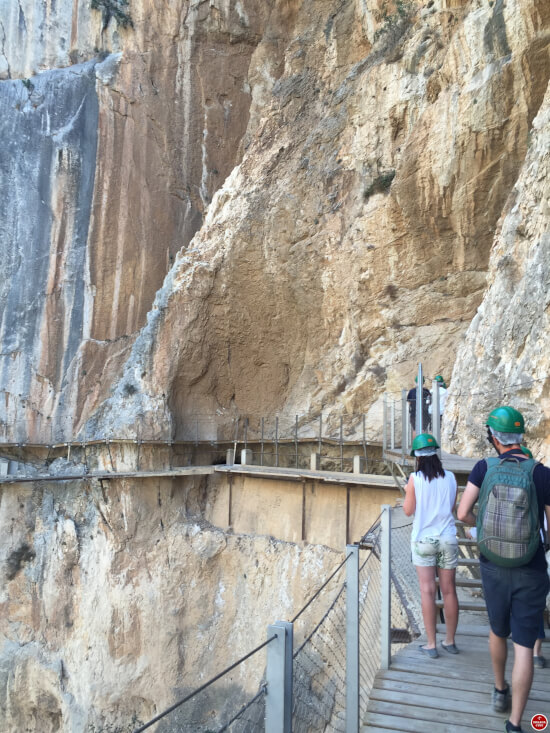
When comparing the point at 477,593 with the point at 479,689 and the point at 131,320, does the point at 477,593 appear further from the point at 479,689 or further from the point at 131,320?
the point at 131,320

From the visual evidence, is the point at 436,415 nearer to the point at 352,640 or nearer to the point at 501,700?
the point at 352,640

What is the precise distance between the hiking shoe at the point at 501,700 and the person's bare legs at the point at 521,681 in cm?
24

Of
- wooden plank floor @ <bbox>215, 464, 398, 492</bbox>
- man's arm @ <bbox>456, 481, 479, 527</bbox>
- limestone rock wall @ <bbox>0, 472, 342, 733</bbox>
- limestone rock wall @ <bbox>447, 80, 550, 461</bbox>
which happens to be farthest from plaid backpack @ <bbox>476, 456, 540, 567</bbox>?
limestone rock wall @ <bbox>0, 472, 342, 733</bbox>

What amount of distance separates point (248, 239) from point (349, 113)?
16.3ft

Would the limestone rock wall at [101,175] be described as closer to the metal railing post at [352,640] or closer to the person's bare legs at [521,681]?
the metal railing post at [352,640]

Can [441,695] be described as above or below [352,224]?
below

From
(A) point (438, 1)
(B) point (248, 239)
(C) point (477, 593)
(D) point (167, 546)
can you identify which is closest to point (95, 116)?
(B) point (248, 239)

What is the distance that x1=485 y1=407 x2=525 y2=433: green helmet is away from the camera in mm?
2902

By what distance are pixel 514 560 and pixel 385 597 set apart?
108 centimetres

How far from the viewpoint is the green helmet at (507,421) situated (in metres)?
2.90

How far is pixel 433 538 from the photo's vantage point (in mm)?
3586

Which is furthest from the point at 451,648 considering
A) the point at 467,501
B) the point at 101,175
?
the point at 101,175

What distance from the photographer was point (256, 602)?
14.2 m
